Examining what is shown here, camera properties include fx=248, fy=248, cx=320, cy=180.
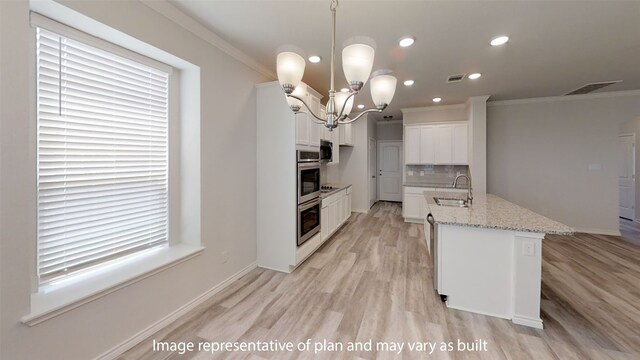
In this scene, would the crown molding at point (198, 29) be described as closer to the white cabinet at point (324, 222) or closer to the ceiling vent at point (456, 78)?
the white cabinet at point (324, 222)

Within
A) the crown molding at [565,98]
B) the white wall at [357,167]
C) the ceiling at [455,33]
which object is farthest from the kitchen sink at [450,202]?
the crown molding at [565,98]

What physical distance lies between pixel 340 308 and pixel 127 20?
2.97 m

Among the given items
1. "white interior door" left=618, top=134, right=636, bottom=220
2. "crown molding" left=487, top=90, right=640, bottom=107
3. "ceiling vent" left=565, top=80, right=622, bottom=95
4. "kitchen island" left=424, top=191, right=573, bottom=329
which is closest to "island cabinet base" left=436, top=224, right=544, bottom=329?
"kitchen island" left=424, top=191, right=573, bottom=329

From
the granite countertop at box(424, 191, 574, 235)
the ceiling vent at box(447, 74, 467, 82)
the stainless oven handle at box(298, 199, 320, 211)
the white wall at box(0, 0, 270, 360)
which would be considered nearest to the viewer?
the white wall at box(0, 0, 270, 360)

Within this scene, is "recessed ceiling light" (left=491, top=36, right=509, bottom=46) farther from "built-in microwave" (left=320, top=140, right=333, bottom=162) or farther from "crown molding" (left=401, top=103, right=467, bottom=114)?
"crown molding" (left=401, top=103, right=467, bottom=114)

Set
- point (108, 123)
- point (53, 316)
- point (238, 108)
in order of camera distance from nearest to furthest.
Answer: point (53, 316), point (108, 123), point (238, 108)

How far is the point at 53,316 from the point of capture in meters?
1.49

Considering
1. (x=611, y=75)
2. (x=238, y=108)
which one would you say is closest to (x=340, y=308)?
(x=238, y=108)

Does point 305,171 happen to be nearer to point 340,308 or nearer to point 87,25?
point 340,308

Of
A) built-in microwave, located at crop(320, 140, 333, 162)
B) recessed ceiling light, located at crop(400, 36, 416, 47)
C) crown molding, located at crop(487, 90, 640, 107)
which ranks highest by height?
crown molding, located at crop(487, 90, 640, 107)

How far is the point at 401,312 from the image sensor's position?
2.34 m

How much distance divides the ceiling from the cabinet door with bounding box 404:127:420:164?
2054 millimetres

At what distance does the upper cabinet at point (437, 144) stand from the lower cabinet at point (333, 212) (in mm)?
1919

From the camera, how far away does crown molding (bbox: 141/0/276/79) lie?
2035 millimetres
